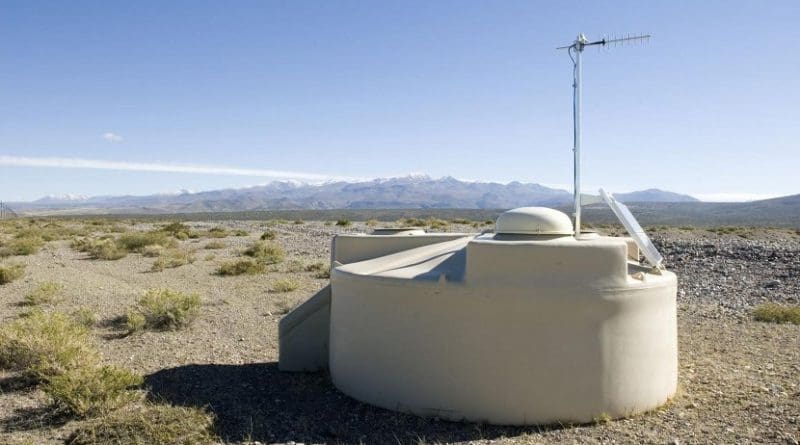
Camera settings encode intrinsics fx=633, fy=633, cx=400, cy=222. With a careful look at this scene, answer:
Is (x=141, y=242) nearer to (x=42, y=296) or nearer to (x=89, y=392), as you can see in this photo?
(x=42, y=296)

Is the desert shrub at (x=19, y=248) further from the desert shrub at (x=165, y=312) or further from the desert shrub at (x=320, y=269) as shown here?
the desert shrub at (x=165, y=312)

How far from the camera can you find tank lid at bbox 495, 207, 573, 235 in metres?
7.07

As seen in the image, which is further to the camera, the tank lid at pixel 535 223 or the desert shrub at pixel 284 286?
the desert shrub at pixel 284 286

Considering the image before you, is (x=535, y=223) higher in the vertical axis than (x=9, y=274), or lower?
higher

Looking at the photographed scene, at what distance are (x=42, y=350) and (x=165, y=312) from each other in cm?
317

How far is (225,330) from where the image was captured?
39.0 feet

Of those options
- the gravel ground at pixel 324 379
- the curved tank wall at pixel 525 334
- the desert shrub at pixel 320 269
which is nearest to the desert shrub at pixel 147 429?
the gravel ground at pixel 324 379

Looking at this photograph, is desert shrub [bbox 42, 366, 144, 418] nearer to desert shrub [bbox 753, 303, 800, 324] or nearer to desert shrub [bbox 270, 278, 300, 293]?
desert shrub [bbox 270, 278, 300, 293]

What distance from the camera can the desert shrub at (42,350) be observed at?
832 centimetres

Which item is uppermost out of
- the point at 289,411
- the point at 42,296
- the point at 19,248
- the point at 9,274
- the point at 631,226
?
the point at 631,226

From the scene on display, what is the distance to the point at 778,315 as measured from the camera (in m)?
12.4

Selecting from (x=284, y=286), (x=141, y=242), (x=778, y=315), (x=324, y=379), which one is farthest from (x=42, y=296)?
(x=778, y=315)

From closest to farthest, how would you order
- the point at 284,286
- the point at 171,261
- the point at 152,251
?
the point at 284,286, the point at 171,261, the point at 152,251

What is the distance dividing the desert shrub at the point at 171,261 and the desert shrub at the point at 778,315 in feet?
55.0
